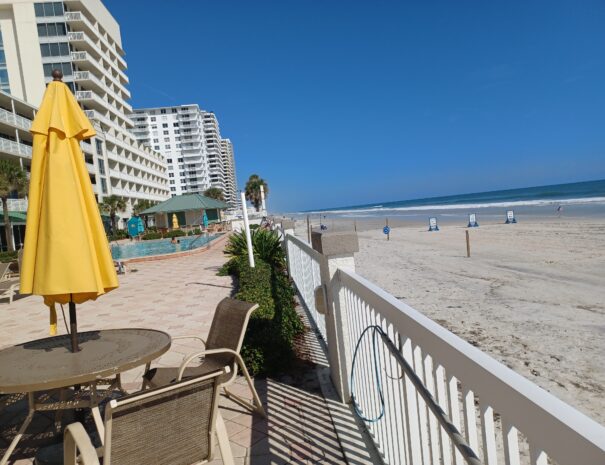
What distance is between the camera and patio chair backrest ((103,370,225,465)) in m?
1.67

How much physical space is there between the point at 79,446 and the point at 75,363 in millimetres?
1013

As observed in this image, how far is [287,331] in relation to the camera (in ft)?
15.1

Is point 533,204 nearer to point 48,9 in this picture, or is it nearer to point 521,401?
point 521,401

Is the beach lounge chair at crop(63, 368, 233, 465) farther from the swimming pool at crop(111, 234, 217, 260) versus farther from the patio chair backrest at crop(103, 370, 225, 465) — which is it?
the swimming pool at crop(111, 234, 217, 260)

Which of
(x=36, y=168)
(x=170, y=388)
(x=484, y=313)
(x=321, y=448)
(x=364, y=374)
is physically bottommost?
(x=484, y=313)

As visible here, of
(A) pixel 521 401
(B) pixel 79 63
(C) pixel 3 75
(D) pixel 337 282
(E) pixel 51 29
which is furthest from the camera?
(B) pixel 79 63

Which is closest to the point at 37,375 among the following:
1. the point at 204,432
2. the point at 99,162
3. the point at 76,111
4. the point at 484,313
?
the point at 204,432

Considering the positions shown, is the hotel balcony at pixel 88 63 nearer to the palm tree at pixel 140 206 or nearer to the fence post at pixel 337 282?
the palm tree at pixel 140 206

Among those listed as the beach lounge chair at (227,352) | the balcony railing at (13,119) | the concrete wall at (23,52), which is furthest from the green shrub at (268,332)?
the concrete wall at (23,52)

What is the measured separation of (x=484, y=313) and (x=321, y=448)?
5.11 m

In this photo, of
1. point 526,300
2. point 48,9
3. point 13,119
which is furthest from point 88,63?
point 526,300

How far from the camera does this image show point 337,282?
326 cm

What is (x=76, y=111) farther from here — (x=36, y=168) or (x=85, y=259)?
(x=85, y=259)

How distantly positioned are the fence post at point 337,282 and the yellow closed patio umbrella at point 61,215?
5.30 ft
